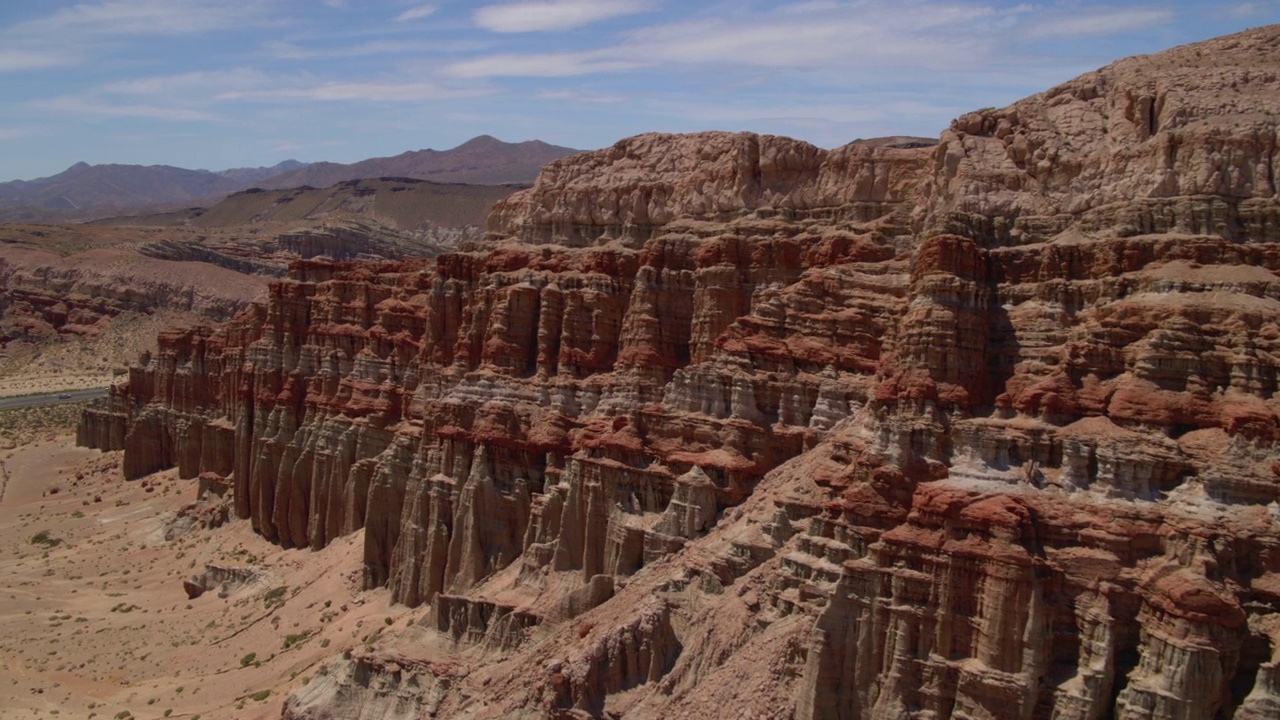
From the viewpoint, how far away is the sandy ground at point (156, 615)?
49.2 metres

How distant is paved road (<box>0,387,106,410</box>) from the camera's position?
11969cm

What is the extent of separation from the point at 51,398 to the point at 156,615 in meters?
73.0

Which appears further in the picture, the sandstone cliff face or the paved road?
the paved road

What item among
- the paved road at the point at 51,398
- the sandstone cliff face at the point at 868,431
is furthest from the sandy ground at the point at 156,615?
the paved road at the point at 51,398

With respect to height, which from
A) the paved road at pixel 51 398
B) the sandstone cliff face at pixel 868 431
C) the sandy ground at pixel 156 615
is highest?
the sandstone cliff face at pixel 868 431

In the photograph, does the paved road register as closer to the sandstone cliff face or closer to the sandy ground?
the sandy ground

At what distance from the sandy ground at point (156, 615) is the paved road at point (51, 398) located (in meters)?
41.1

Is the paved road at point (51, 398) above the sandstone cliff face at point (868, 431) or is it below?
below

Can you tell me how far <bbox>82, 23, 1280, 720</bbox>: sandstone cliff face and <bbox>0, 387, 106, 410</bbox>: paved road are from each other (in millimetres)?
77372

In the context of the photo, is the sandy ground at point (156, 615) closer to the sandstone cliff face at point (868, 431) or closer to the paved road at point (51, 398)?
the sandstone cliff face at point (868, 431)

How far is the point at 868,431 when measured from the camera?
112ft

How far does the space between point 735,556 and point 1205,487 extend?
46.5 feet

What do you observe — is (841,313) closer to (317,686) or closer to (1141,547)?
(1141,547)

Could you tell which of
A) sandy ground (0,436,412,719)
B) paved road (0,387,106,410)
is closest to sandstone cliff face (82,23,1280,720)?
sandy ground (0,436,412,719)
